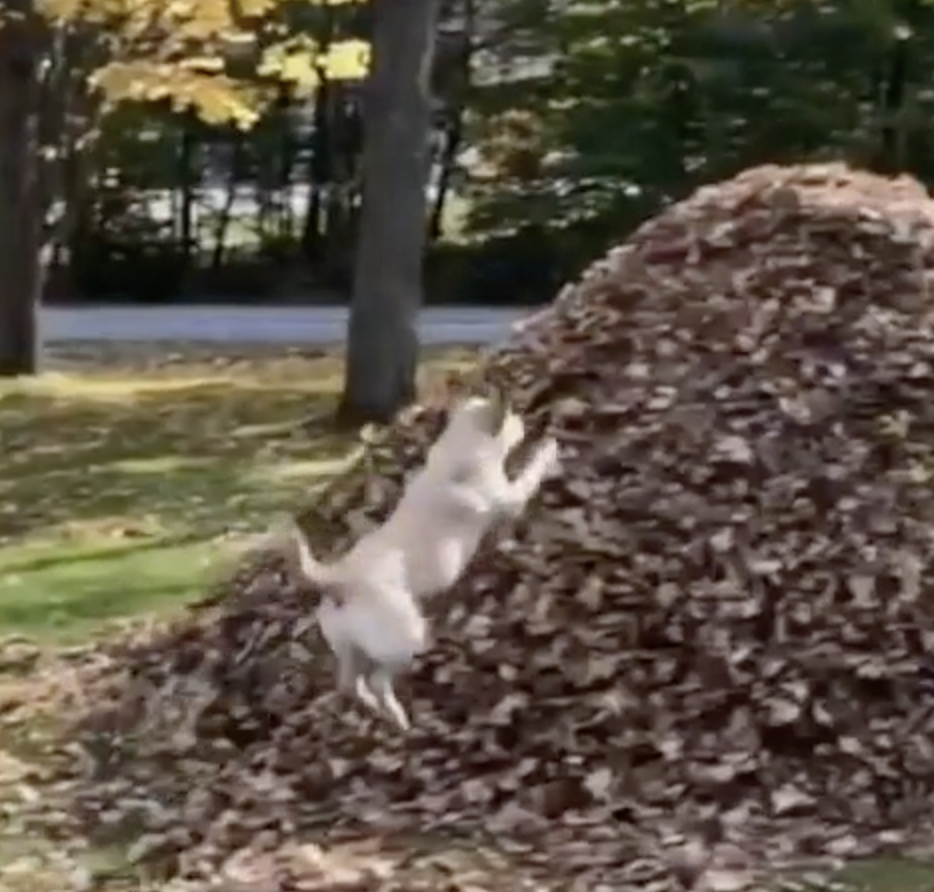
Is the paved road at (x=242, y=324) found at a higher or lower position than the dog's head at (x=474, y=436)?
lower

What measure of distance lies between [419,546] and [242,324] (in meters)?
16.2

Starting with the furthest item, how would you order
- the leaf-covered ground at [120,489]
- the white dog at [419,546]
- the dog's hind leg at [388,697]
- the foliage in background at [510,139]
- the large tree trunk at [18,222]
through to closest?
the foliage in background at [510,139]
the large tree trunk at [18,222]
the leaf-covered ground at [120,489]
the dog's hind leg at [388,697]
the white dog at [419,546]

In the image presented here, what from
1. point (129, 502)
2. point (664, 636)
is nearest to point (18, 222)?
point (129, 502)

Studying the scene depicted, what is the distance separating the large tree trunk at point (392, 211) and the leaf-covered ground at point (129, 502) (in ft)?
1.86

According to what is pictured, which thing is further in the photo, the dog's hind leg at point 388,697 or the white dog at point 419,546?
the dog's hind leg at point 388,697

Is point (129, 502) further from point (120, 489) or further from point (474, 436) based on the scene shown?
point (474, 436)

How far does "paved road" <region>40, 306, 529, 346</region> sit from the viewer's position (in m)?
21.2

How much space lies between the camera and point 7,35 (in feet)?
54.1

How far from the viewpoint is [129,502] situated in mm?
12352

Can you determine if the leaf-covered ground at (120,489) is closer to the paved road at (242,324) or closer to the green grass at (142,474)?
the green grass at (142,474)

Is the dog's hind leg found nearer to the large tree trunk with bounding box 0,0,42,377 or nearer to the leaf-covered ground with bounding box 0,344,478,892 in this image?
the leaf-covered ground with bounding box 0,344,478,892

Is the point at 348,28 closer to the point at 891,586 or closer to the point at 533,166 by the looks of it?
the point at 533,166

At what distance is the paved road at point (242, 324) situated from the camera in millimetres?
21203

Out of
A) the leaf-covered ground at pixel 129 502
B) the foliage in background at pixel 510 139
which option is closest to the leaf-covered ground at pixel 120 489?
the leaf-covered ground at pixel 129 502
